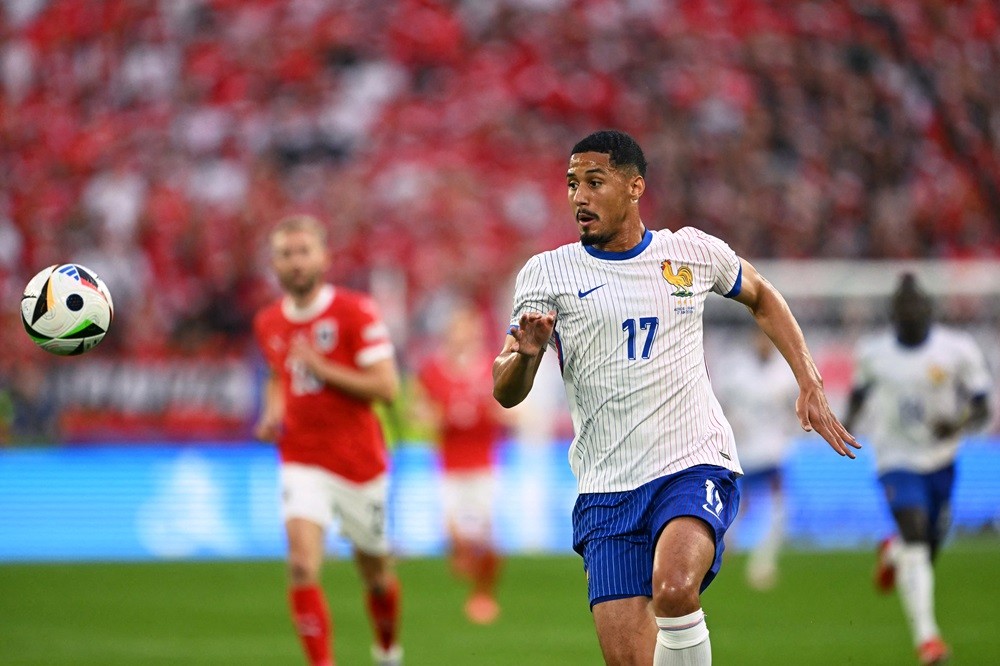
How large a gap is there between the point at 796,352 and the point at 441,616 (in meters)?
7.16

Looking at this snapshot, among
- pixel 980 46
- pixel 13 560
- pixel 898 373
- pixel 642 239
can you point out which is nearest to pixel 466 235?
pixel 13 560

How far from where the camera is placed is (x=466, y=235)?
2088 cm

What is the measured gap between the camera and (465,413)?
549 inches

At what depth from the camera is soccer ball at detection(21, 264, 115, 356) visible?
649 centimetres

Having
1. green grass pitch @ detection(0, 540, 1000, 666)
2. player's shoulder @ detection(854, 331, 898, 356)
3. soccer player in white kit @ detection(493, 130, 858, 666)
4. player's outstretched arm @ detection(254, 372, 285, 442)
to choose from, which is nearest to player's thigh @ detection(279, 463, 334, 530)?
player's outstretched arm @ detection(254, 372, 285, 442)

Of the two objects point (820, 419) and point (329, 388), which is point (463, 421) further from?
point (820, 419)

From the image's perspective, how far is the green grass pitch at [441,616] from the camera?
9961 mm

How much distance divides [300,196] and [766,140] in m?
7.49

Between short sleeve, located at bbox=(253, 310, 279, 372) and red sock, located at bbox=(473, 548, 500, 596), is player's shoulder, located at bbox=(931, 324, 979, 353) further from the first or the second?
short sleeve, located at bbox=(253, 310, 279, 372)

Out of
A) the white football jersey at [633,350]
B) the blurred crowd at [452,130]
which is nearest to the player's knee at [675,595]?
the white football jersey at [633,350]

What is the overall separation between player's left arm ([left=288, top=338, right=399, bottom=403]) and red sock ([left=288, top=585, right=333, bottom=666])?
1168 mm

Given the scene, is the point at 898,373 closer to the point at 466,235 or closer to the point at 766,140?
the point at 466,235

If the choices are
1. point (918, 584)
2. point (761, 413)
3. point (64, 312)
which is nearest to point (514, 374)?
point (64, 312)

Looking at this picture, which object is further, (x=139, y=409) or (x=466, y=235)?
(x=466, y=235)
